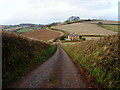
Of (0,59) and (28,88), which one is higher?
(0,59)

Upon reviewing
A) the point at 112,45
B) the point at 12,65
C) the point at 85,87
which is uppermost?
the point at 112,45

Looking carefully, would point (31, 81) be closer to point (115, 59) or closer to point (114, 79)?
point (114, 79)

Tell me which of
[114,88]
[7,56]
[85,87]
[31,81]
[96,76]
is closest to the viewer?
[114,88]

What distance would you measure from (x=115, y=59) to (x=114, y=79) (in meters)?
1.99

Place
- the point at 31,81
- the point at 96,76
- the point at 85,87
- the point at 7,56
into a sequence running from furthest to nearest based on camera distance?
the point at 7,56, the point at 96,76, the point at 31,81, the point at 85,87

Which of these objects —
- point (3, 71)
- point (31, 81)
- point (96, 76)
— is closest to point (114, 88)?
point (96, 76)

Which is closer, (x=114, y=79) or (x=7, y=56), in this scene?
(x=114, y=79)

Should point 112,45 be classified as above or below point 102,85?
above

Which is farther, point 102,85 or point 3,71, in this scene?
point 3,71

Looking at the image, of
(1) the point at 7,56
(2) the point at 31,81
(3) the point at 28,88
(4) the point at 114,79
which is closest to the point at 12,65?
(1) the point at 7,56

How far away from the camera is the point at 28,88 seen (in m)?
Answer: 7.25

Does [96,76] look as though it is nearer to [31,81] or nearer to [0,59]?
[31,81]

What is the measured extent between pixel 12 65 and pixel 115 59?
7.31 metres

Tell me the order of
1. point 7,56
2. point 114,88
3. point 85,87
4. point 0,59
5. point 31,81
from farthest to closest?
point 7,56
point 0,59
point 31,81
point 85,87
point 114,88
